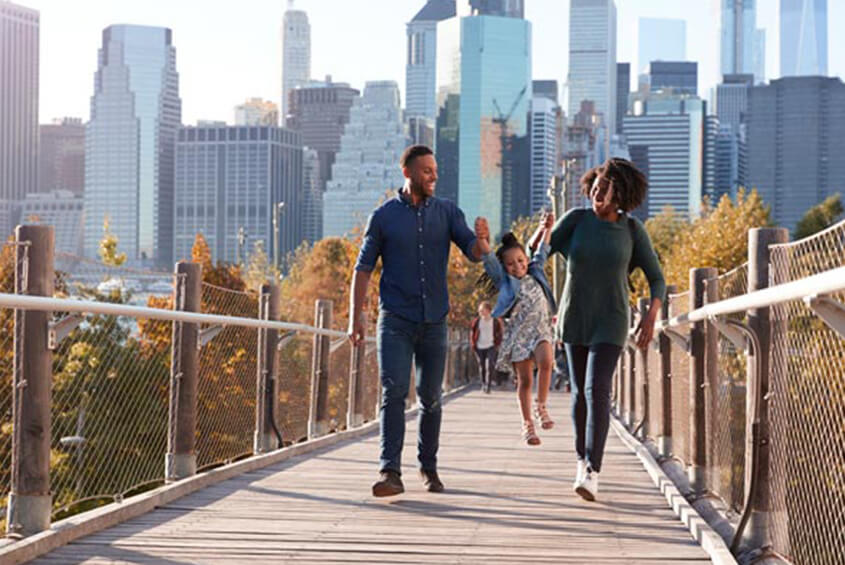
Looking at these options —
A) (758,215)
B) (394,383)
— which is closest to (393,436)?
(394,383)

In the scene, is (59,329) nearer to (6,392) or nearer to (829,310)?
(6,392)

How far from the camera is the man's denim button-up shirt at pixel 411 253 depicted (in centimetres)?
834

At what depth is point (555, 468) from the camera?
36.2 feet

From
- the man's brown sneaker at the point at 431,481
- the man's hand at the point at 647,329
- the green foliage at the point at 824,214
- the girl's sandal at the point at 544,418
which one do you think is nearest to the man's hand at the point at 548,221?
the man's hand at the point at 647,329

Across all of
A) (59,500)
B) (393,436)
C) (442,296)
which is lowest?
(59,500)

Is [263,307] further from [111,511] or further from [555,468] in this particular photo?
[111,511]

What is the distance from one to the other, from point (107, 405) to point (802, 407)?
708 cm

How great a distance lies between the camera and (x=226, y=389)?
43.5 ft

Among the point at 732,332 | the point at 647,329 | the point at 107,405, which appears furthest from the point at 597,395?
the point at 107,405

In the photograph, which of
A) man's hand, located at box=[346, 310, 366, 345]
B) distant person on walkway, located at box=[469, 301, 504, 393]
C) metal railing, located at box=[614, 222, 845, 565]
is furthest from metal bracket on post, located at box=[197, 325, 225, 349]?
distant person on walkway, located at box=[469, 301, 504, 393]

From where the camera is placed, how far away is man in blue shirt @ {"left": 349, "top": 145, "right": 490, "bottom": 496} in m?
8.34

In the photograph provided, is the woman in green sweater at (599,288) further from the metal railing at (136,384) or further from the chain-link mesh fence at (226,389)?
the chain-link mesh fence at (226,389)

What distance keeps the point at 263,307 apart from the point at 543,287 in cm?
224

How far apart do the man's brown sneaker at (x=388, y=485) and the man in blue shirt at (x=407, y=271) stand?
0.06ft
